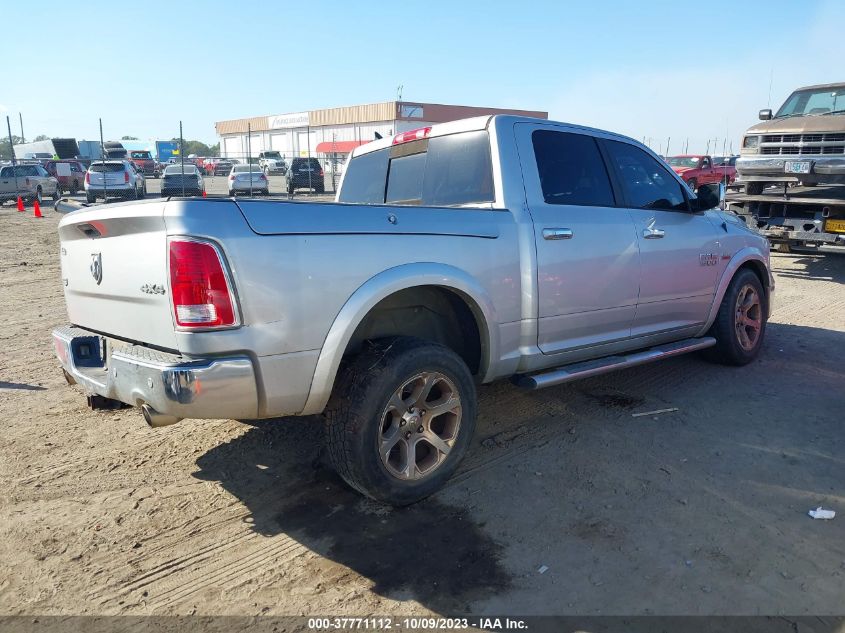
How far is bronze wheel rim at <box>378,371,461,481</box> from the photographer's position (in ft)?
10.7

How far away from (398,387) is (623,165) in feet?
8.69

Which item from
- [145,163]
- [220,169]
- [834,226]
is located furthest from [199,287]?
[220,169]

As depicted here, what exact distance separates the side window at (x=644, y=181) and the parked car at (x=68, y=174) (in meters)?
34.5

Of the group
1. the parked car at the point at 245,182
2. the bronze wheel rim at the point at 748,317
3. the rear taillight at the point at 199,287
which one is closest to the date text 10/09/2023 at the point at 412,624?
the rear taillight at the point at 199,287

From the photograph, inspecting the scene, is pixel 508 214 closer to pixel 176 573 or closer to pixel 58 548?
pixel 176 573

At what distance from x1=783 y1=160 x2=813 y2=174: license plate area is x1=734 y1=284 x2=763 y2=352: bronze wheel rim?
5505mm

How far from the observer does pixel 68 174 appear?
110 ft

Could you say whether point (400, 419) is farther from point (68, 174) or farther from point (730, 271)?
point (68, 174)

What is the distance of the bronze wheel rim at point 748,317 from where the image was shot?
5.59 m

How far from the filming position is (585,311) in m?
4.13

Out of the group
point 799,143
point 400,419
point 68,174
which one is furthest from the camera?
point 68,174

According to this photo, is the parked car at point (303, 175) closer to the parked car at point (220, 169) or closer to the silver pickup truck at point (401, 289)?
the silver pickup truck at point (401, 289)

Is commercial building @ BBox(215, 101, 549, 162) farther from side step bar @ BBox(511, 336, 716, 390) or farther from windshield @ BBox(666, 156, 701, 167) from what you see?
side step bar @ BBox(511, 336, 716, 390)

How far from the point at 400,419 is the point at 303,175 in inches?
1070
